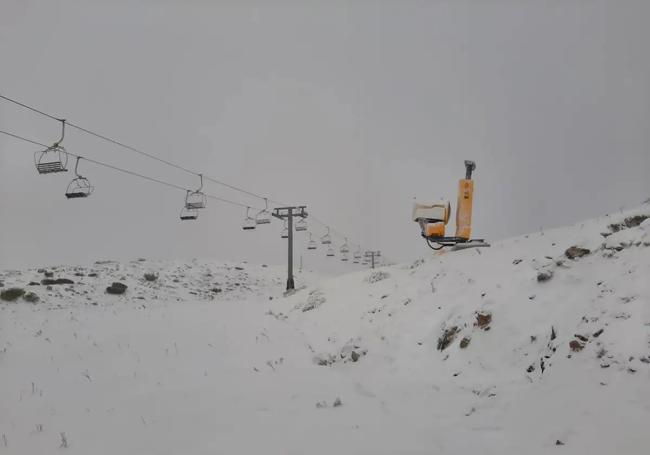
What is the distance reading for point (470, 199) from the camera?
15.4 meters

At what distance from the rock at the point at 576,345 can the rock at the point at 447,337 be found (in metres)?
2.67

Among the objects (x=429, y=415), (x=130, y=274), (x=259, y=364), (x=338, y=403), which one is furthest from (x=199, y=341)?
(x=130, y=274)

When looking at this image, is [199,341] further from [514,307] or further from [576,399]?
[576,399]

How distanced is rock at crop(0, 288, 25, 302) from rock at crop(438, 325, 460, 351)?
88.1 ft

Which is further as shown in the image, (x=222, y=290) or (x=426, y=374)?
(x=222, y=290)

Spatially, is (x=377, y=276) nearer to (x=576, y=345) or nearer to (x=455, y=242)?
(x=455, y=242)

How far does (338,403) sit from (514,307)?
4182 millimetres

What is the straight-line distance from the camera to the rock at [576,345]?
6438 mm

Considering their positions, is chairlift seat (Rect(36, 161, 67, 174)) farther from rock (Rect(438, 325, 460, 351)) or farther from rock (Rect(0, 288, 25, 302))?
rock (Rect(0, 288, 25, 302))

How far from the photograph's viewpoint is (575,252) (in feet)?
29.4

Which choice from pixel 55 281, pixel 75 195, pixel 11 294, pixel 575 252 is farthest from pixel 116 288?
pixel 575 252

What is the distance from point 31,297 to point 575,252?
29.3 m

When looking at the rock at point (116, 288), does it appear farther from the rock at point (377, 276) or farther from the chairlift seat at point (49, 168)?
the chairlift seat at point (49, 168)

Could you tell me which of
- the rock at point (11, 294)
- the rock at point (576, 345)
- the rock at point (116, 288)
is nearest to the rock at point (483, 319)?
the rock at point (576, 345)
